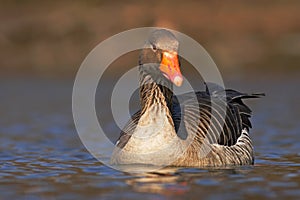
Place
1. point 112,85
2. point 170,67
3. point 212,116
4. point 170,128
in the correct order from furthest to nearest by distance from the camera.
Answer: point 112,85 < point 212,116 < point 170,128 < point 170,67

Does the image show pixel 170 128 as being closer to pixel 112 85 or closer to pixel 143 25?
pixel 112 85

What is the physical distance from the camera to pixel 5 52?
3142cm

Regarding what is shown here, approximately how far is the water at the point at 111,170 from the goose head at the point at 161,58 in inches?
48.1

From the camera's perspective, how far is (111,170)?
10.5 meters

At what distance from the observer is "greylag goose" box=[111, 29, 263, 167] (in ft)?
33.8

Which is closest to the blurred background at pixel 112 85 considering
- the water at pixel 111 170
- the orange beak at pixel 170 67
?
the water at pixel 111 170

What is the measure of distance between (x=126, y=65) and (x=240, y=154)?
61.6 ft

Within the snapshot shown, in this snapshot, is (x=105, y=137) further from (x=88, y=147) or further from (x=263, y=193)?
(x=263, y=193)

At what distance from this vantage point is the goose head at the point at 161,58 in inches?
397

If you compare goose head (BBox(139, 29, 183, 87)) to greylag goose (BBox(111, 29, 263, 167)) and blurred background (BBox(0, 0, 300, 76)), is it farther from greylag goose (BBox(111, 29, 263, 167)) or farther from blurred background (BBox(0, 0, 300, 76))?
blurred background (BBox(0, 0, 300, 76))

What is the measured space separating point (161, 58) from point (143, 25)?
910 inches

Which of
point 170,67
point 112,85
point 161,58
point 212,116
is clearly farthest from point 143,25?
point 170,67

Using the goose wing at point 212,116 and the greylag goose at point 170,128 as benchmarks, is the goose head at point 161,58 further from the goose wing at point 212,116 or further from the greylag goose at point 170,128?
the goose wing at point 212,116

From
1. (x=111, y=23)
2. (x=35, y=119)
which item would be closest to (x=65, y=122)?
(x=35, y=119)
